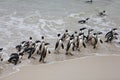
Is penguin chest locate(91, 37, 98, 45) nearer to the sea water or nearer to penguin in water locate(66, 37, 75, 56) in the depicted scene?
the sea water

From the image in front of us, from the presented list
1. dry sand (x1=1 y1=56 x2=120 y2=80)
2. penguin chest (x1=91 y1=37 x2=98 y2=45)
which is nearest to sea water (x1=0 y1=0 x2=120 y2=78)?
penguin chest (x1=91 y1=37 x2=98 y2=45)

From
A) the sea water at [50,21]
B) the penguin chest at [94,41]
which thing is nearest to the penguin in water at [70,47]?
the sea water at [50,21]

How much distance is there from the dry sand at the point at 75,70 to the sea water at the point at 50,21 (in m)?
0.45

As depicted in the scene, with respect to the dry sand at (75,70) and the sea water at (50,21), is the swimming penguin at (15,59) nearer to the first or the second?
the sea water at (50,21)

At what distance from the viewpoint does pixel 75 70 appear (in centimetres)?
878

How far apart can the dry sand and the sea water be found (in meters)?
0.45

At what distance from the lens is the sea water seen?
10.6 meters

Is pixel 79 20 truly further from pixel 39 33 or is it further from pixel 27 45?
pixel 27 45

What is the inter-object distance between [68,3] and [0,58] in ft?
30.6

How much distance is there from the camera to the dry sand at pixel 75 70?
329 inches

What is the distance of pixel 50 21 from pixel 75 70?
18.6ft

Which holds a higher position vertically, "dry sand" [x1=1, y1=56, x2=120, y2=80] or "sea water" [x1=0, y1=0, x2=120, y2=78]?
"sea water" [x1=0, y1=0, x2=120, y2=78]

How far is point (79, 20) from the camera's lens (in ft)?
47.5

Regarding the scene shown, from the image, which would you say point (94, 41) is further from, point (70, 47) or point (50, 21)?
point (50, 21)
